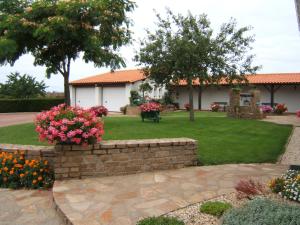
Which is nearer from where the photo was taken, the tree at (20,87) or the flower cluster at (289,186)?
the flower cluster at (289,186)

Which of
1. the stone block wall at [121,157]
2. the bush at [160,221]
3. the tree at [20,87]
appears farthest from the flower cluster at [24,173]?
the tree at [20,87]

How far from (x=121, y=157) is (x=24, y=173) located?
5.84 ft

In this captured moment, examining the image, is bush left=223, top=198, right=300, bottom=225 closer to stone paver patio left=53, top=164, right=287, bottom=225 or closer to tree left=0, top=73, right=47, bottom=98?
stone paver patio left=53, top=164, right=287, bottom=225

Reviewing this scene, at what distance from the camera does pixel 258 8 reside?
8781 mm

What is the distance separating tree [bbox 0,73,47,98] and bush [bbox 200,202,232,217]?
106 feet

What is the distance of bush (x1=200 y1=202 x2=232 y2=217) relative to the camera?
4087 millimetres

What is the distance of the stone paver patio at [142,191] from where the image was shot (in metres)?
4.23

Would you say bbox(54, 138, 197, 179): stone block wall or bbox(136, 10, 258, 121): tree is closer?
bbox(54, 138, 197, 179): stone block wall

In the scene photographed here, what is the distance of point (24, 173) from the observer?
6.00 meters

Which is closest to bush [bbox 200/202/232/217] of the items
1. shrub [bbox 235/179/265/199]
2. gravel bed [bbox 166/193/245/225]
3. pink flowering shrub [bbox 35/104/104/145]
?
gravel bed [bbox 166/193/245/225]

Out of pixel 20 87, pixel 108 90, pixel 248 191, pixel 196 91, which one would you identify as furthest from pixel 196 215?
pixel 20 87

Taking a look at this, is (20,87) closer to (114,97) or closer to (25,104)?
(25,104)

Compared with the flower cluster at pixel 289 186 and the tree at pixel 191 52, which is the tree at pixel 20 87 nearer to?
the tree at pixel 191 52

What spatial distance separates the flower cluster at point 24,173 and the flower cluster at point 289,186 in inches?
148
